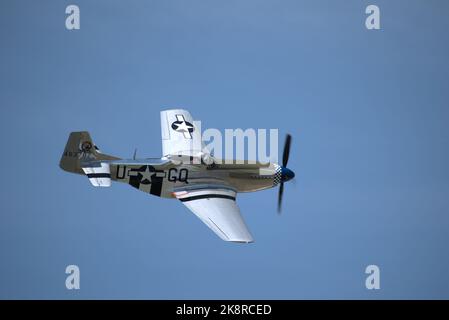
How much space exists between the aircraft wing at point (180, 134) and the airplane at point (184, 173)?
0.49 meters

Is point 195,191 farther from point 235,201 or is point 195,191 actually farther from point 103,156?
point 103,156

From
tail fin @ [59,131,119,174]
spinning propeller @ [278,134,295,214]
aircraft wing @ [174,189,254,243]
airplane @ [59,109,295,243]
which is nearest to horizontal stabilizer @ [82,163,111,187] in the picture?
airplane @ [59,109,295,243]

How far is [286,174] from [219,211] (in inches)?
166

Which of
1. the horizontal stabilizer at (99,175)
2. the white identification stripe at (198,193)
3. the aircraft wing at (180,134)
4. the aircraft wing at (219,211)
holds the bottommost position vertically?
the aircraft wing at (219,211)

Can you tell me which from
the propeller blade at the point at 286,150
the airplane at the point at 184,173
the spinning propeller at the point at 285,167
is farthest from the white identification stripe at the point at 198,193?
the propeller blade at the point at 286,150

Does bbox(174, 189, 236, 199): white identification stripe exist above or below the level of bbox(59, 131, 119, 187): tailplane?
below

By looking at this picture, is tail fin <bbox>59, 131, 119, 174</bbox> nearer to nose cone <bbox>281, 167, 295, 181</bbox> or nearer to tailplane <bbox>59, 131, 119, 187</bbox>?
tailplane <bbox>59, 131, 119, 187</bbox>

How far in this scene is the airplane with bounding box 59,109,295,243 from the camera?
33.1m

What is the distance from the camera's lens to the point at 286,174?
34.8 metres

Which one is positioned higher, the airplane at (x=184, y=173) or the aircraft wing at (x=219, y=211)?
the airplane at (x=184, y=173)

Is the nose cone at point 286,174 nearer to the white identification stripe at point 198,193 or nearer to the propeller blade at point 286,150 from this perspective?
the propeller blade at point 286,150

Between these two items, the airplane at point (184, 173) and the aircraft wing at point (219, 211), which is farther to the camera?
the airplane at point (184, 173)

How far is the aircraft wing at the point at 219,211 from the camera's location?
97.8 ft

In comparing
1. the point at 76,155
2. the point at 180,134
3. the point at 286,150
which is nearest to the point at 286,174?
the point at 286,150
